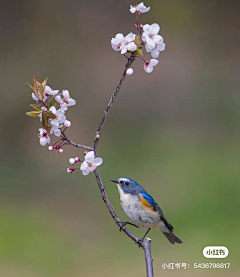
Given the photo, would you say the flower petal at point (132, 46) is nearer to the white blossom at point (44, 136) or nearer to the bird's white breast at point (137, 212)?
the white blossom at point (44, 136)

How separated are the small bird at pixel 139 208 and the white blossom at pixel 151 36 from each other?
0.32 metres

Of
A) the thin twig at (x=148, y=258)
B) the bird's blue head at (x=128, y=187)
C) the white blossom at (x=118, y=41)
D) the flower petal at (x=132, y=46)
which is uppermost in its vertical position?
the white blossom at (x=118, y=41)

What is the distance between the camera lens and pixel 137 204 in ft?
2.58

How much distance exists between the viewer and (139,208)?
778 mm

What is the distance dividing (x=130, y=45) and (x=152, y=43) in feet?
0.11

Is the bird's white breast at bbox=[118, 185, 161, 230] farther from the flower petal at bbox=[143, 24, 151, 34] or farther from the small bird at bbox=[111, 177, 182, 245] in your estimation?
the flower petal at bbox=[143, 24, 151, 34]

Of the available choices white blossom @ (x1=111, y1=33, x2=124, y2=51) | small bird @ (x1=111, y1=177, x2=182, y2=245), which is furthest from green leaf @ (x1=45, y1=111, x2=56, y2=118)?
small bird @ (x1=111, y1=177, x2=182, y2=245)

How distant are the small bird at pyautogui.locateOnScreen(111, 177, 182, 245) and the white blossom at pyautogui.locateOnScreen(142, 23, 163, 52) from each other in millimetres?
324

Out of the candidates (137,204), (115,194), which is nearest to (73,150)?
(115,194)

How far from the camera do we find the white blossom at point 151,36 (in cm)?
52

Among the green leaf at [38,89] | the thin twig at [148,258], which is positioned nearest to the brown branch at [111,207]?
the thin twig at [148,258]

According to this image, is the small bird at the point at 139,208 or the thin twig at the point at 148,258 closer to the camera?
the thin twig at the point at 148,258

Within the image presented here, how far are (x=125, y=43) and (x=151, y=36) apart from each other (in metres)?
0.04

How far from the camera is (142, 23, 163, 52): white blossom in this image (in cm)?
52
